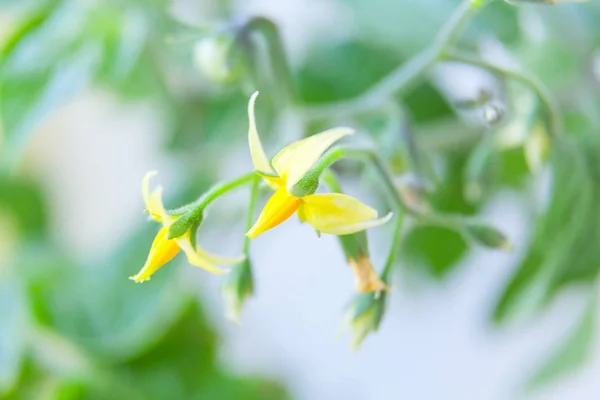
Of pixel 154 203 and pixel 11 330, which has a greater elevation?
pixel 154 203

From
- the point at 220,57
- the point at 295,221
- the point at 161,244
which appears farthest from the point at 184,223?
the point at 295,221

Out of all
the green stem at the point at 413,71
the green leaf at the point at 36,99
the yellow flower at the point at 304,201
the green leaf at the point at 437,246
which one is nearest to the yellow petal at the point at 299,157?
the yellow flower at the point at 304,201

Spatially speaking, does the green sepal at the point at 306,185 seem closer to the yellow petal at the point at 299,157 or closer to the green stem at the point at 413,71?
the yellow petal at the point at 299,157

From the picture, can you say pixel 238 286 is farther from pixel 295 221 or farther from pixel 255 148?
pixel 295 221

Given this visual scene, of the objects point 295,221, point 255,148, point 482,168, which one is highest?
point 255,148

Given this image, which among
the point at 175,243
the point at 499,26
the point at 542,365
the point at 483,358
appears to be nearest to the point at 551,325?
the point at 483,358

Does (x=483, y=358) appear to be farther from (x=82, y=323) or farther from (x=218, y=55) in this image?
(x=218, y=55)

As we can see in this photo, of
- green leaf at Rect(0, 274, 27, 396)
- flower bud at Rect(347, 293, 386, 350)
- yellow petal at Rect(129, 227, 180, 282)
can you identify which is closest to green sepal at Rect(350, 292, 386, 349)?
flower bud at Rect(347, 293, 386, 350)
